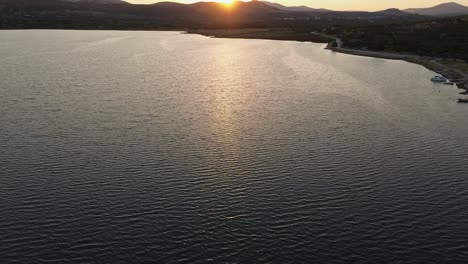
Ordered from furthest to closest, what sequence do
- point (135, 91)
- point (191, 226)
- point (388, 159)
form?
point (135, 91)
point (388, 159)
point (191, 226)

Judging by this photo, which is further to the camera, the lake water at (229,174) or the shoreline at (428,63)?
the shoreline at (428,63)

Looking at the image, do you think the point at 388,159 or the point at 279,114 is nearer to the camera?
the point at 388,159

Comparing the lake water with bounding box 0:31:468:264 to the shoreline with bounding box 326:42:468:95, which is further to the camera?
the shoreline with bounding box 326:42:468:95

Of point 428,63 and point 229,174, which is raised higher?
point 428,63

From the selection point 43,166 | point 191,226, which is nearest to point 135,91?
point 43,166

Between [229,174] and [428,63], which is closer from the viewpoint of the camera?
[229,174]

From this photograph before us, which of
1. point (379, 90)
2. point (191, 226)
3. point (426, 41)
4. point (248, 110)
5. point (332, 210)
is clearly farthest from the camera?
point (426, 41)

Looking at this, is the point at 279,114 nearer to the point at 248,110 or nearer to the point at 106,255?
the point at 248,110
